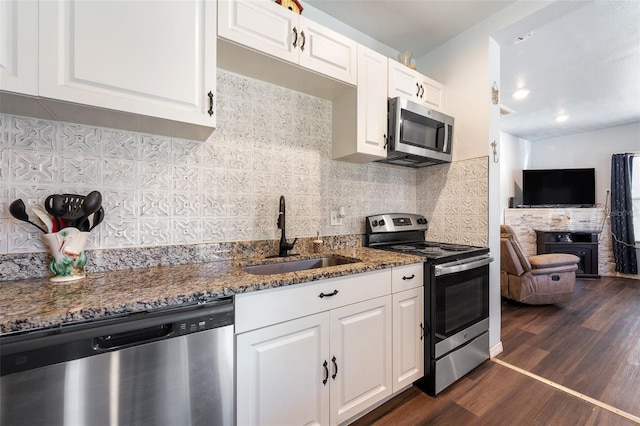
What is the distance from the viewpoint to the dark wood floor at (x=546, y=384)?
1462 millimetres

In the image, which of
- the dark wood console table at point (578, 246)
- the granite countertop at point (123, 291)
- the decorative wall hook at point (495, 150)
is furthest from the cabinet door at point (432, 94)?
the dark wood console table at point (578, 246)

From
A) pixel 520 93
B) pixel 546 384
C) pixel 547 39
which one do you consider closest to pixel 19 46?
pixel 546 384

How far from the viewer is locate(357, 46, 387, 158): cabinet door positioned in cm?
174

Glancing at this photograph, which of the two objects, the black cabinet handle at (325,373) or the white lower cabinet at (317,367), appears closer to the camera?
the white lower cabinet at (317,367)

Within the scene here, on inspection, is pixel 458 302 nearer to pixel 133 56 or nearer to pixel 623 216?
pixel 133 56

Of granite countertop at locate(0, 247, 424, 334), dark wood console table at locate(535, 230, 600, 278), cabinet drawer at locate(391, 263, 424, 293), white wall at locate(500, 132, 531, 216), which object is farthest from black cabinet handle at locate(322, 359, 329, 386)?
dark wood console table at locate(535, 230, 600, 278)

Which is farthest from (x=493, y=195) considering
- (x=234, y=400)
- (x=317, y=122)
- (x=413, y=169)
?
(x=234, y=400)

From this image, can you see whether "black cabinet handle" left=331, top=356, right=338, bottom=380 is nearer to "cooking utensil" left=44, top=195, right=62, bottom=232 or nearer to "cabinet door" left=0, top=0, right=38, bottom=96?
"cooking utensil" left=44, top=195, right=62, bottom=232

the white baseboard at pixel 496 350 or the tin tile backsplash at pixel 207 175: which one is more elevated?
the tin tile backsplash at pixel 207 175

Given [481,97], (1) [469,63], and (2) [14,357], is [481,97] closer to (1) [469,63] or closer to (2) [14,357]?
(1) [469,63]

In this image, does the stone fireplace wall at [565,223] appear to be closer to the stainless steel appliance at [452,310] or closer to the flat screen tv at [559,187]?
the flat screen tv at [559,187]

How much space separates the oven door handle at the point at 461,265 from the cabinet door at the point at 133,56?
1.52m

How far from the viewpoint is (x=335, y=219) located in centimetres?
197

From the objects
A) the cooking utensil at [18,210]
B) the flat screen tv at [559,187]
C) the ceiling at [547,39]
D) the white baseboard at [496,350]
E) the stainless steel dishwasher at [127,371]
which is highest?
the ceiling at [547,39]
